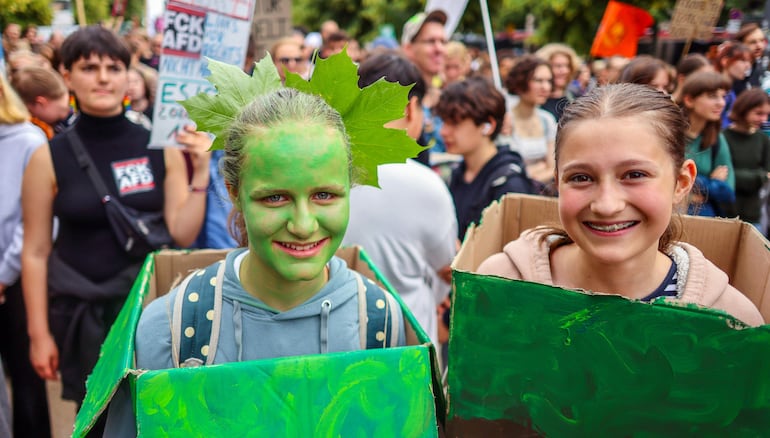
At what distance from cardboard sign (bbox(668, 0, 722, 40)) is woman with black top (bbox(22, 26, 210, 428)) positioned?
5680 millimetres

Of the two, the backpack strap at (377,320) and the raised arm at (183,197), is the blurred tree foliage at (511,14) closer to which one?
the raised arm at (183,197)

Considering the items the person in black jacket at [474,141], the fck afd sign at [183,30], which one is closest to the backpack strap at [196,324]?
the fck afd sign at [183,30]

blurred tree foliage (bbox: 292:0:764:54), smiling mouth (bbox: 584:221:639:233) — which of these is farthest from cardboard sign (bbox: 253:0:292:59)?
blurred tree foliage (bbox: 292:0:764:54)

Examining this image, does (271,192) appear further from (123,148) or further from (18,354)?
(18,354)

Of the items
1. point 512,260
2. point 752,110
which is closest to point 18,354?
point 512,260

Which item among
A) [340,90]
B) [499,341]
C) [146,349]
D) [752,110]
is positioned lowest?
[146,349]

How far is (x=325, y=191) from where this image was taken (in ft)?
4.80

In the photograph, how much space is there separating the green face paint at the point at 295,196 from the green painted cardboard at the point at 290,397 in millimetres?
291

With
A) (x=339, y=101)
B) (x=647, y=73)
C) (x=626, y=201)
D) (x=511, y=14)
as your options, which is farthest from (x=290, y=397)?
(x=511, y=14)

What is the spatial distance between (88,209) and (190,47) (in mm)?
963

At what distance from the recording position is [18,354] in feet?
10.4

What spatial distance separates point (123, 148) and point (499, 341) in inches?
84.8

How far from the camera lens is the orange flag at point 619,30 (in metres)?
8.67

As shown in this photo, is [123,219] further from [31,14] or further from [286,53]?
[31,14]
